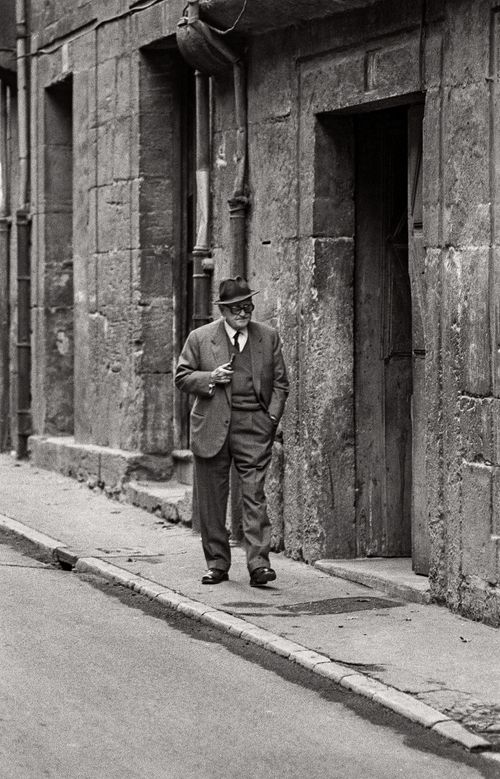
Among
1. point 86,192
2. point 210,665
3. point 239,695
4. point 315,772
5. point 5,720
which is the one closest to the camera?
point 315,772

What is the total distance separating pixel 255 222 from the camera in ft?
38.7

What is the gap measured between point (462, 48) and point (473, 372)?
1.85 m

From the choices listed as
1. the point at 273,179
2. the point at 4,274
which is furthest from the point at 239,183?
the point at 4,274

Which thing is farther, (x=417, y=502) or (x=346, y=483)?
(x=346, y=483)

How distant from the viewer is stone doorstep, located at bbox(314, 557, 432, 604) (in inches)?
384

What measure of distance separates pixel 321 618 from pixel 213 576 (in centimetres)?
127

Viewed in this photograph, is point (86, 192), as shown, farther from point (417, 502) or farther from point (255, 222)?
point (417, 502)

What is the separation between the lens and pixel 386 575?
10305 mm

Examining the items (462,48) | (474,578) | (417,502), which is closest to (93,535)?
(417,502)

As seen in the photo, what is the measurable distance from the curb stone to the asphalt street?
0.18 feet

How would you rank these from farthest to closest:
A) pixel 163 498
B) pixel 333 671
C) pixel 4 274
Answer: pixel 4 274, pixel 163 498, pixel 333 671

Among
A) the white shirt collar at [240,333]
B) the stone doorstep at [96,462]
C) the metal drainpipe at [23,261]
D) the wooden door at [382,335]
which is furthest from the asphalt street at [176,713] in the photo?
the metal drainpipe at [23,261]

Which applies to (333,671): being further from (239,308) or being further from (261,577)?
(239,308)

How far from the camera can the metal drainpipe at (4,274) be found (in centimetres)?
1878
